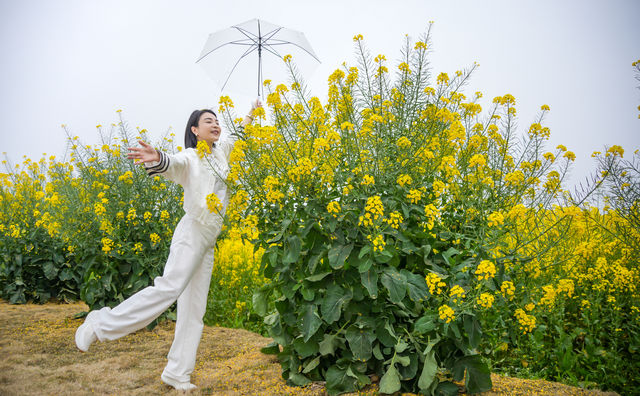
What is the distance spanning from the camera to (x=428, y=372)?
94.5 inches

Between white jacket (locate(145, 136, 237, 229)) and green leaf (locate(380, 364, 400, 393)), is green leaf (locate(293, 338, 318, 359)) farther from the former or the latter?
white jacket (locate(145, 136, 237, 229))

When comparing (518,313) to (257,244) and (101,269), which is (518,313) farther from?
(101,269)

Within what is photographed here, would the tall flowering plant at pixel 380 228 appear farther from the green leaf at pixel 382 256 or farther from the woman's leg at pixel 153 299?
the woman's leg at pixel 153 299

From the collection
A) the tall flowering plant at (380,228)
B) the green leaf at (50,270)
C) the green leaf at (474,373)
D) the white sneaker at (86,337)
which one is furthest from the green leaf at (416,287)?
the green leaf at (50,270)

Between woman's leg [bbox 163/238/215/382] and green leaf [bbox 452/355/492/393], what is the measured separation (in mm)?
1682

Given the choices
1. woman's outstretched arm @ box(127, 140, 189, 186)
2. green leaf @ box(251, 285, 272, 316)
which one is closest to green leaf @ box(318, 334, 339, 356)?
green leaf @ box(251, 285, 272, 316)

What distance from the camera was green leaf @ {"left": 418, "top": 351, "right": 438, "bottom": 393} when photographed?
238 centimetres

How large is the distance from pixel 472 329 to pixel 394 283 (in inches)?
19.0

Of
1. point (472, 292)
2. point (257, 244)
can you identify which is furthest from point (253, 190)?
point (472, 292)

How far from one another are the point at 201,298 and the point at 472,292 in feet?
5.88

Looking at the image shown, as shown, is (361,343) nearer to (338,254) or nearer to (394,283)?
(394,283)

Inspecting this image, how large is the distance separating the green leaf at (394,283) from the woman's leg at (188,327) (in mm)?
1297

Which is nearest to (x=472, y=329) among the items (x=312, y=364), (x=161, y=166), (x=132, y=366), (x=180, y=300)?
(x=312, y=364)

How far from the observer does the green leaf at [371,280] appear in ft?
7.56
